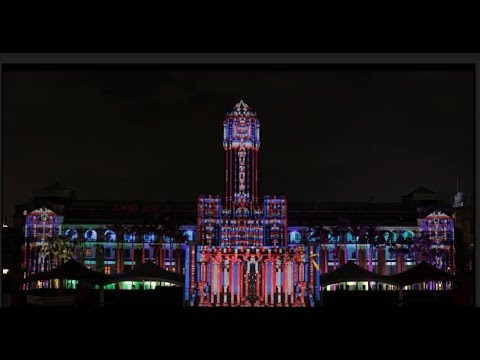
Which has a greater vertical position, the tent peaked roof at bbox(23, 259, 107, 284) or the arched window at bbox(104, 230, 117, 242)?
the arched window at bbox(104, 230, 117, 242)

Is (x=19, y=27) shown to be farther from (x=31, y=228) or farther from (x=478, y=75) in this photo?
(x=31, y=228)

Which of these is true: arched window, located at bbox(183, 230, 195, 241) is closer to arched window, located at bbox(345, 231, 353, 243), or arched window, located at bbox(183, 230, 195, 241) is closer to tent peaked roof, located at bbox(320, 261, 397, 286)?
arched window, located at bbox(345, 231, 353, 243)

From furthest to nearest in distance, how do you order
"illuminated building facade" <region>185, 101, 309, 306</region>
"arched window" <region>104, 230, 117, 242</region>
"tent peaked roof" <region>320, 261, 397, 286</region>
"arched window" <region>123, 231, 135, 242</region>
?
1. "arched window" <region>123, 231, 135, 242</region>
2. "arched window" <region>104, 230, 117, 242</region>
3. "illuminated building facade" <region>185, 101, 309, 306</region>
4. "tent peaked roof" <region>320, 261, 397, 286</region>

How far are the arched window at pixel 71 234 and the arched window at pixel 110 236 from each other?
1324mm

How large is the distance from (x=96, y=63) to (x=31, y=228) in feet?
53.3

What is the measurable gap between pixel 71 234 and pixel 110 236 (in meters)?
1.79

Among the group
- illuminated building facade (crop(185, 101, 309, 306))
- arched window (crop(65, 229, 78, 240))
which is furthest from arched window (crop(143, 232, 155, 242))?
illuminated building facade (crop(185, 101, 309, 306))

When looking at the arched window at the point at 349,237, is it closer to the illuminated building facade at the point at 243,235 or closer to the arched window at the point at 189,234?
the illuminated building facade at the point at 243,235

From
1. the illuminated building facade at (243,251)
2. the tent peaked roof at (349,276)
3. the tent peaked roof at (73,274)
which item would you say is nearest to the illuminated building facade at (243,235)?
the illuminated building facade at (243,251)

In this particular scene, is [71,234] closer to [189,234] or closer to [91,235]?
[91,235]

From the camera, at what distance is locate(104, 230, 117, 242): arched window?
27612 millimetres

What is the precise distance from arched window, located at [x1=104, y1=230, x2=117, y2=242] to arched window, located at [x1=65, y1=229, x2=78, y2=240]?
132cm

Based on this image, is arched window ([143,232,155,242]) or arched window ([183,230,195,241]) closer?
arched window ([183,230,195,241])

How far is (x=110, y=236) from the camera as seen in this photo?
27953 mm
